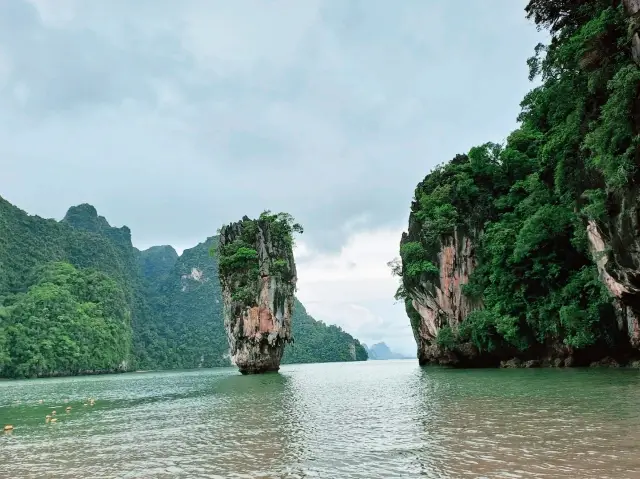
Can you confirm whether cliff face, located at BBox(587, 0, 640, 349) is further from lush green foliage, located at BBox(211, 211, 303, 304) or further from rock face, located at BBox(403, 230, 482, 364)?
lush green foliage, located at BBox(211, 211, 303, 304)

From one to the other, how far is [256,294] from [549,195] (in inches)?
956

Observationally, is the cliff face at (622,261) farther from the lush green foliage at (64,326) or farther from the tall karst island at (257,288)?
the lush green foliage at (64,326)

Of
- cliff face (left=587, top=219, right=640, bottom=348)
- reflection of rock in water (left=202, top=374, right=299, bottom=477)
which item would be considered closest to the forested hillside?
reflection of rock in water (left=202, top=374, right=299, bottom=477)

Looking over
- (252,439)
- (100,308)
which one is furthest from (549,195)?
(100,308)

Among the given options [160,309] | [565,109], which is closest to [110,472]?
[565,109]

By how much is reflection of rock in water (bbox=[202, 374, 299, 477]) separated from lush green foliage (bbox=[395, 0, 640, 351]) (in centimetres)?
1033

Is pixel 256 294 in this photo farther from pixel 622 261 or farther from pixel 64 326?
pixel 64 326

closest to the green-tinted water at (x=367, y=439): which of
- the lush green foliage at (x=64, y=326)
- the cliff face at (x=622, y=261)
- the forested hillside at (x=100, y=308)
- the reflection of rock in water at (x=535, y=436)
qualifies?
the reflection of rock in water at (x=535, y=436)

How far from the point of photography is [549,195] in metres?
23.7

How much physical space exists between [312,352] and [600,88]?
111728 mm

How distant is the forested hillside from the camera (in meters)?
67.8

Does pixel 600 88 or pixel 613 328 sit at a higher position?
pixel 600 88

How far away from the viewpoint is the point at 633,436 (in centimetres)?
703

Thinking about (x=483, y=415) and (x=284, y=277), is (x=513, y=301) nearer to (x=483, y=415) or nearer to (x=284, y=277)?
(x=483, y=415)
